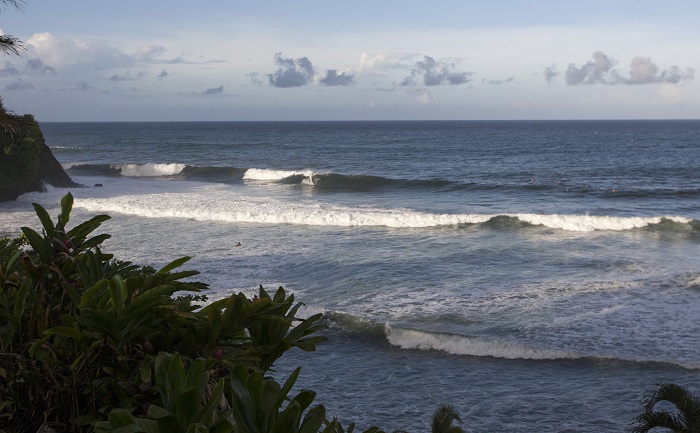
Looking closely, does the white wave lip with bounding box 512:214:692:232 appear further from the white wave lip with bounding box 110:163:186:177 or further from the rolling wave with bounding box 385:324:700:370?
the white wave lip with bounding box 110:163:186:177

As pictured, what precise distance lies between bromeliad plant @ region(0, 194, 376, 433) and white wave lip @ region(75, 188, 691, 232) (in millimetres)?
21054

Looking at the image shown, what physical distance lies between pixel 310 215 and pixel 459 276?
398 inches

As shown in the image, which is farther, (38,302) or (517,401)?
(517,401)

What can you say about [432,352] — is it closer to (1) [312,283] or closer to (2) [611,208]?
(1) [312,283]

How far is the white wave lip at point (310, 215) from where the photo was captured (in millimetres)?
24297

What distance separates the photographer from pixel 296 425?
7.04 feet

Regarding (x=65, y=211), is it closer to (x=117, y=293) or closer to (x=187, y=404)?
(x=117, y=293)

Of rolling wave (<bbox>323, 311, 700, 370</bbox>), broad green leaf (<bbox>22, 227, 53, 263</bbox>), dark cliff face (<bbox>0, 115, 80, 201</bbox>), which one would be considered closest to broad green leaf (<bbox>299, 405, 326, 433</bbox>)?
broad green leaf (<bbox>22, 227, 53, 263</bbox>)

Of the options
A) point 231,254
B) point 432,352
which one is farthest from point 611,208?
point 432,352

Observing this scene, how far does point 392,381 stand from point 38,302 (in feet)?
26.1

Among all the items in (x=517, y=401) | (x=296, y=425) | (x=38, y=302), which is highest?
(x=38, y=302)

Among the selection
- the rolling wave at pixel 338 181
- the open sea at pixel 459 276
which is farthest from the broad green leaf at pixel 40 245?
the rolling wave at pixel 338 181

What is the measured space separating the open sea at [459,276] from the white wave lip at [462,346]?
3 cm

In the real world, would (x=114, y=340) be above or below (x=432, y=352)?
above
